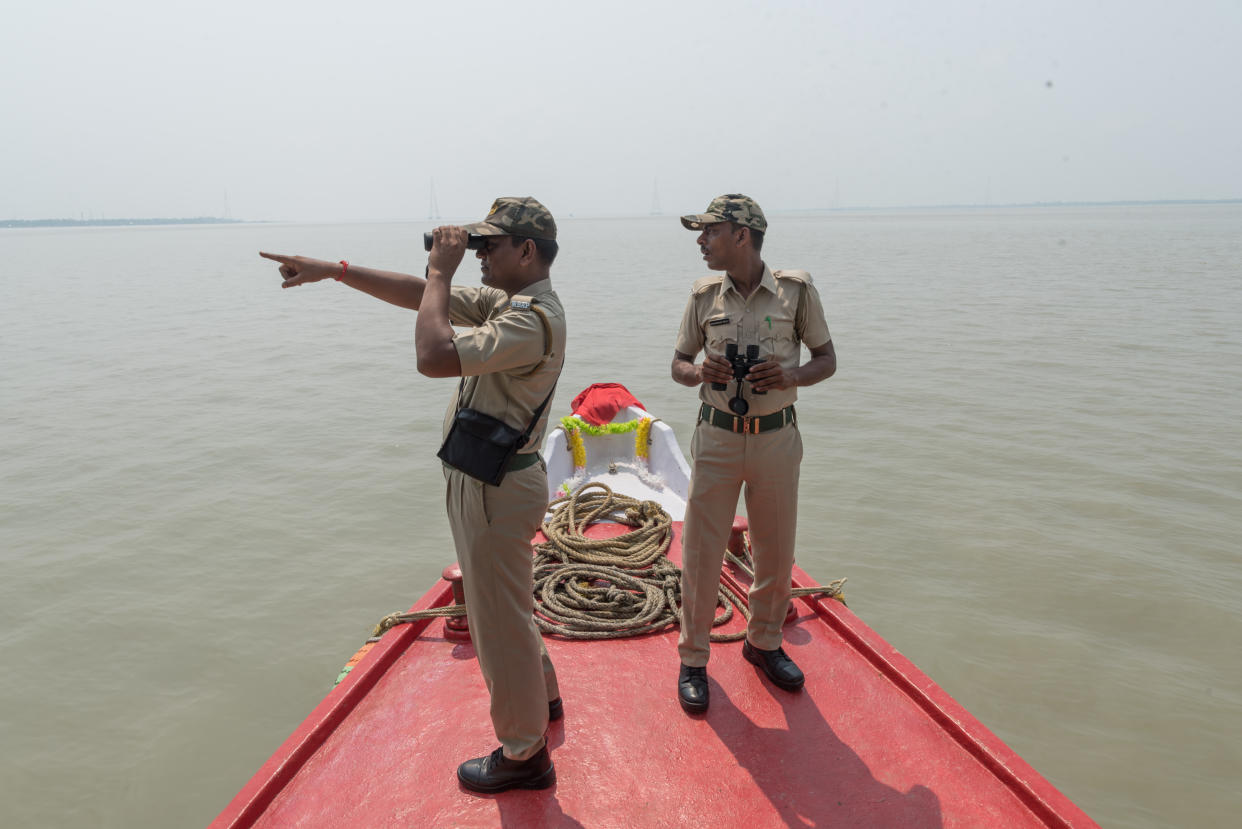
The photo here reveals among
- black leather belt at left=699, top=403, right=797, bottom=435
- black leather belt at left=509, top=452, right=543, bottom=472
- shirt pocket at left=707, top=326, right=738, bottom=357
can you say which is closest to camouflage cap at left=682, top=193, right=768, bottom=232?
shirt pocket at left=707, top=326, right=738, bottom=357

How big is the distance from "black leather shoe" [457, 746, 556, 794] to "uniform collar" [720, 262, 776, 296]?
176cm

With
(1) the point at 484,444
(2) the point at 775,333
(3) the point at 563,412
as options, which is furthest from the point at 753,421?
(3) the point at 563,412

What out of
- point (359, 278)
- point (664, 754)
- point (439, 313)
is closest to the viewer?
point (439, 313)

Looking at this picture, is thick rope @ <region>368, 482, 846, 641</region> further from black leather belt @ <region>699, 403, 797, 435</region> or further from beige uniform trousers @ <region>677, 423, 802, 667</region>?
black leather belt @ <region>699, 403, 797, 435</region>

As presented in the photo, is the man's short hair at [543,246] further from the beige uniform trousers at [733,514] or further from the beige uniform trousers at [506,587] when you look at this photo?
the beige uniform trousers at [733,514]

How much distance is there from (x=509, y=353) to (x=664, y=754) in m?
1.58

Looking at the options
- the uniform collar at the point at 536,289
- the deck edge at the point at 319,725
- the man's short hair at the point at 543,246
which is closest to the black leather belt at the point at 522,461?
the uniform collar at the point at 536,289

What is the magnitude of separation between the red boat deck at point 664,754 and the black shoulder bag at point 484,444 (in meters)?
1.12

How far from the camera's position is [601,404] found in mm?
6156

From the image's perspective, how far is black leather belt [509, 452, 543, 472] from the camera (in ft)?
7.32

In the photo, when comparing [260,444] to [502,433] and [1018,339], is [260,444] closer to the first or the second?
[502,433]

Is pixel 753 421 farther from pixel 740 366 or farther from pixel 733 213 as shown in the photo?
pixel 733 213

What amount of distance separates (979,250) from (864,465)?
4089cm

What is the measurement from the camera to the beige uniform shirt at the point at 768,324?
2.87 metres
